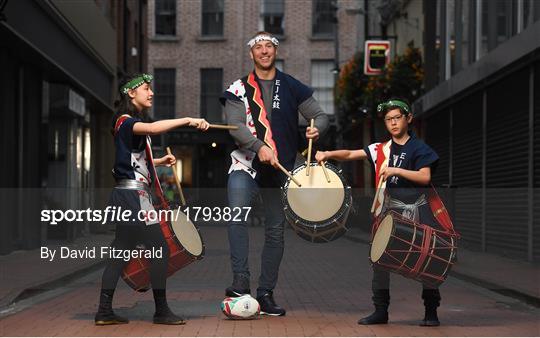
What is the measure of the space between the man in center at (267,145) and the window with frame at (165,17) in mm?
40318

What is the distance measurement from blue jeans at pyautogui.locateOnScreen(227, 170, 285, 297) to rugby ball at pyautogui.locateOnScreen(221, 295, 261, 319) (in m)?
0.21

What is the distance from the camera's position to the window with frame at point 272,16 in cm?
4681

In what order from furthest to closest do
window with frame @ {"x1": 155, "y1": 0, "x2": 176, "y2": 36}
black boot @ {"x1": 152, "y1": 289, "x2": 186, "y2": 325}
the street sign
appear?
window with frame @ {"x1": 155, "y1": 0, "x2": 176, "y2": 36}
the street sign
black boot @ {"x1": 152, "y1": 289, "x2": 186, "y2": 325}

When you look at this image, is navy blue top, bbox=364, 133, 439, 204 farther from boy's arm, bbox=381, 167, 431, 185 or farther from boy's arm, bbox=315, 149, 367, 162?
boy's arm, bbox=315, 149, 367, 162

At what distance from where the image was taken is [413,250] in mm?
6516

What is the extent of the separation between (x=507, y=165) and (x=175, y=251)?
10936mm

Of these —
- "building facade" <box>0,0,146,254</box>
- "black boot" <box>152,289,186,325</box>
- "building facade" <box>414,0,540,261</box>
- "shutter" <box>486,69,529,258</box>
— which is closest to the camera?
"black boot" <box>152,289,186,325</box>

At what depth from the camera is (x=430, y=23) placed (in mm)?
25062

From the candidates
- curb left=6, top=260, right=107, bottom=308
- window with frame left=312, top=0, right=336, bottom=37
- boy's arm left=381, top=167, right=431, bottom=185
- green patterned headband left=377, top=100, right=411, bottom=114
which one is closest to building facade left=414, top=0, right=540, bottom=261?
curb left=6, top=260, right=107, bottom=308

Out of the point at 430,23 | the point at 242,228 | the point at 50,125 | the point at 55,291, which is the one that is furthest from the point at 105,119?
the point at 242,228

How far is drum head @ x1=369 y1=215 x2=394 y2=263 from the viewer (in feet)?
21.4

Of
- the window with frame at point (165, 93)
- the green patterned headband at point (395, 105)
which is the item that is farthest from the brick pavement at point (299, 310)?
the window with frame at point (165, 93)

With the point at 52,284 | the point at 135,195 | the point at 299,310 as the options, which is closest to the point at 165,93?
the point at 52,284

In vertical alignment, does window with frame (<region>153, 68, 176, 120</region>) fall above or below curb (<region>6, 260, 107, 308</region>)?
above
